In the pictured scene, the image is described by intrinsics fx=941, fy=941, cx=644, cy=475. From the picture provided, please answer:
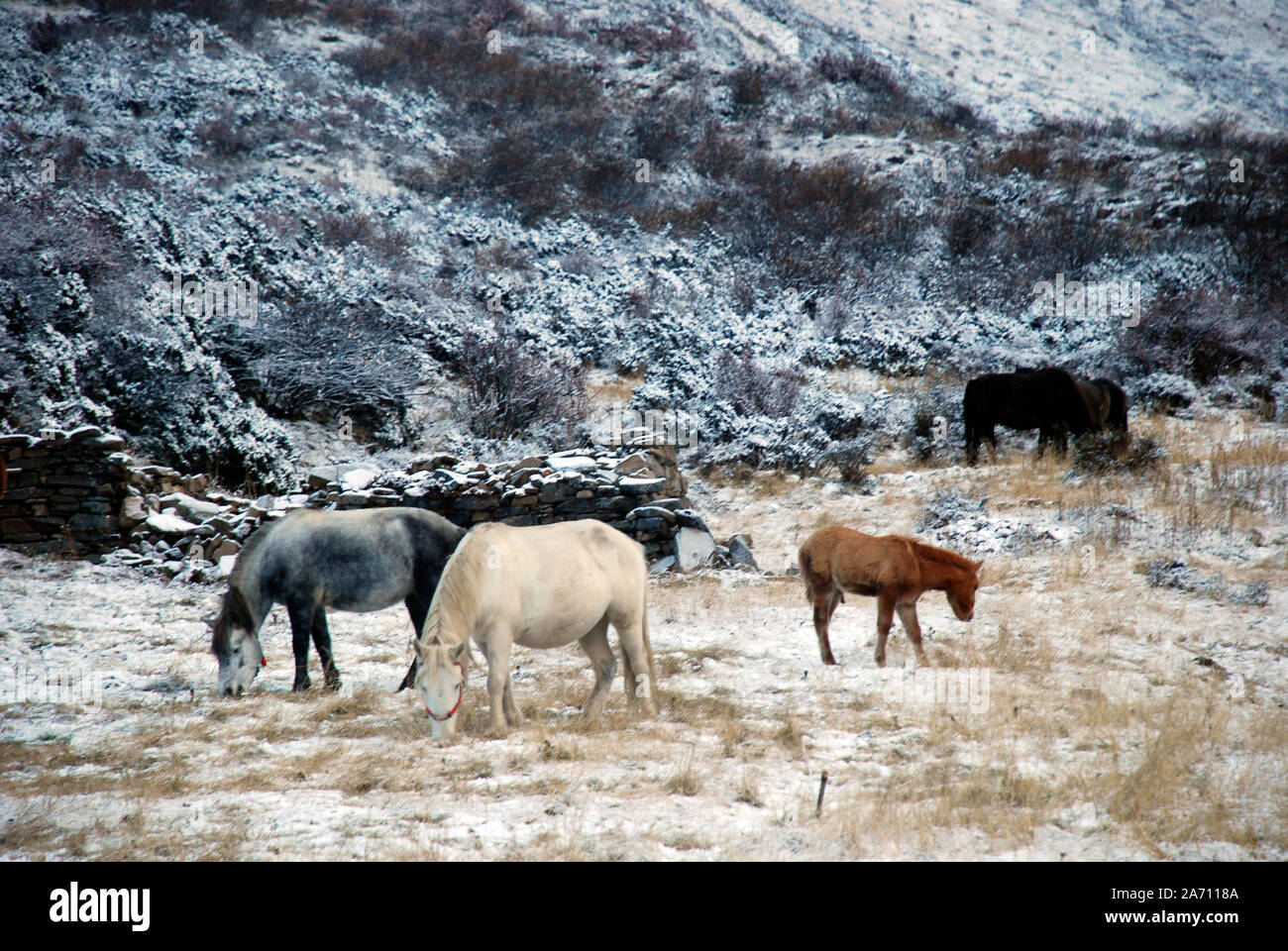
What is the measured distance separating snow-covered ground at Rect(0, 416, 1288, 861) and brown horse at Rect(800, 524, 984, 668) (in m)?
0.40

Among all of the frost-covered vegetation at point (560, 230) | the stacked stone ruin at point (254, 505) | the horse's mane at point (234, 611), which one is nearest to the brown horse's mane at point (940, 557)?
the stacked stone ruin at point (254, 505)

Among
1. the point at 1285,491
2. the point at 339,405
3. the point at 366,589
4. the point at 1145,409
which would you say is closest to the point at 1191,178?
the point at 1145,409

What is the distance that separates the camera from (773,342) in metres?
19.7

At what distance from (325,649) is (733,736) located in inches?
124

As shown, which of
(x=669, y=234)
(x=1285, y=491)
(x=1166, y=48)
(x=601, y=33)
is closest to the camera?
(x=1285, y=491)

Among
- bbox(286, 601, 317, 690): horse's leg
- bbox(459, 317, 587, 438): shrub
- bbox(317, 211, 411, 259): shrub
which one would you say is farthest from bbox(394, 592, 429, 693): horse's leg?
bbox(317, 211, 411, 259): shrub

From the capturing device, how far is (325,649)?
701 cm

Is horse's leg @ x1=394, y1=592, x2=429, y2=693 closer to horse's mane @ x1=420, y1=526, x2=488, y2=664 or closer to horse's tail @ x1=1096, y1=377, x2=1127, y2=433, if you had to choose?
horse's mane @ x1=420, y1=526, x2=488, y2=664

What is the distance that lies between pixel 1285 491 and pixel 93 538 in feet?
47.1

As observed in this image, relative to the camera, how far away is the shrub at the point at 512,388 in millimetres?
16469

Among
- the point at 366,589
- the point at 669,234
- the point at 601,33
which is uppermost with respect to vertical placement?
the point at 601,33

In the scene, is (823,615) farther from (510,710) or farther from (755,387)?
(755,387)

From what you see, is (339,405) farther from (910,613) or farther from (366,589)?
(910,613)

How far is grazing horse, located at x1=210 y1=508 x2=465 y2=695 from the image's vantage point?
6844 mm
